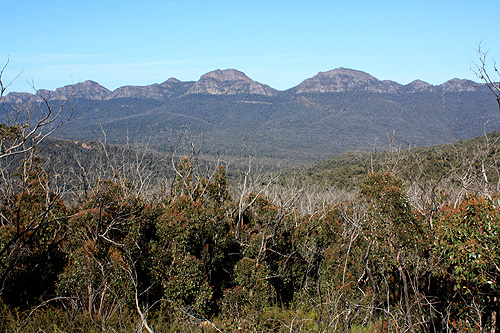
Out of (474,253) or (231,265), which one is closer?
(474,253)

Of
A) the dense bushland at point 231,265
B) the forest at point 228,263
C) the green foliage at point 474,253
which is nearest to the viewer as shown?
the green foliage at point 474,253

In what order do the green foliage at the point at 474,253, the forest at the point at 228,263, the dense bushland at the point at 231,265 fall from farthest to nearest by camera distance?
the dense bushland at the point at 231,265 → the forest at the point at 228,263 → the green foliage at the point at 474,253

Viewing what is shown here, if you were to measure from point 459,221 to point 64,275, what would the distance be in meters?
9.23

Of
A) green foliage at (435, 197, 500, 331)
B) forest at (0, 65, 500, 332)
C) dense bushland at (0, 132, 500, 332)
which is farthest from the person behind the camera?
dense bushland at (0, 132, 500, 332)

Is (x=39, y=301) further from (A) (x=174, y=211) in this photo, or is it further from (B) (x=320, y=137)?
(B) (x=320, y=137)

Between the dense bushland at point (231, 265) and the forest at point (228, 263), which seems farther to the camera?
the dense bushland at point (231, 265)

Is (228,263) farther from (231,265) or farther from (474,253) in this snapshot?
(474,253)

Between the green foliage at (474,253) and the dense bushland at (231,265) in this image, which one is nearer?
the green foliage at (474,253)

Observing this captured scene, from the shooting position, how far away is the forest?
7027 mm

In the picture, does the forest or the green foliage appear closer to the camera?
the green foliage

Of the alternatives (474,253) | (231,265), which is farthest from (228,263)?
(474,253)

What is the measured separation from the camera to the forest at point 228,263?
23.1ft

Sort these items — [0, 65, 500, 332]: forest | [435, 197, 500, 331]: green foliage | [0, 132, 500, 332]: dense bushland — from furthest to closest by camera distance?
1. [0, 132, 500, 332]: dense bushland
2. [0, 65, 500, 332]: forest
3. [435, 197, 500, 331]: green foliage

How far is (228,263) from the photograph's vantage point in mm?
13586
